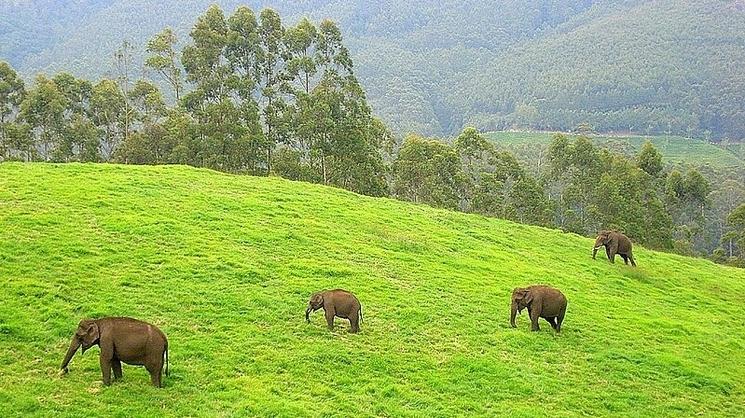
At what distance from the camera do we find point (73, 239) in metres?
21.8

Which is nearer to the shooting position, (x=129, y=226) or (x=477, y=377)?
(x=477, y=377)

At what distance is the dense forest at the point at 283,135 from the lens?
176 ft

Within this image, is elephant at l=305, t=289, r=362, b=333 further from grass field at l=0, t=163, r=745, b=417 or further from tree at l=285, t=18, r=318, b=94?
tree at l=285, t=18, r=318, b=94

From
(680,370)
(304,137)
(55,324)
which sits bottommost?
(680,370)

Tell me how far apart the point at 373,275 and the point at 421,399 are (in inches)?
348

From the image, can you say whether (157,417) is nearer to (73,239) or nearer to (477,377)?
(477,377)

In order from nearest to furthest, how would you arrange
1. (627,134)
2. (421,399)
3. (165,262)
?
1. (421,399)
2. (165,262)
3. (627,134)

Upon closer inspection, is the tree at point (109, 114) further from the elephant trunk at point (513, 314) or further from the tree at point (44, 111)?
the elephant trunk at point (513, 314)

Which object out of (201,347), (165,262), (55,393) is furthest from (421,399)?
(165,262)

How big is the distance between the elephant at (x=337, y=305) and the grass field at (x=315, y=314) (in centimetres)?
47

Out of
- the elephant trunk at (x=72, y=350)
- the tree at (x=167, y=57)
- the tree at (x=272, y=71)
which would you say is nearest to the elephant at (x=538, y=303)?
the elephant trunk at (x=72, y=350)

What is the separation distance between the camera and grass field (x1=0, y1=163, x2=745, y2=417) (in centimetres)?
1425

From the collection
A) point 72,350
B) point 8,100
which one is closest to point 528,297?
point 72,350

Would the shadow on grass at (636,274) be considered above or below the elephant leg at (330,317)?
below
